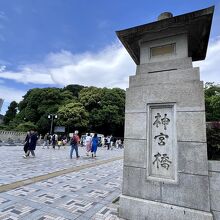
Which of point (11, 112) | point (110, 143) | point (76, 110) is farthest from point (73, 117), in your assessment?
point (11, 112)

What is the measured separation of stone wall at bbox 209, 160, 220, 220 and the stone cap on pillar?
254 cm

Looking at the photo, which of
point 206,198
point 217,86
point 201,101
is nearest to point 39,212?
point 206,198

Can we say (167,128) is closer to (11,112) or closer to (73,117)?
(73,117)

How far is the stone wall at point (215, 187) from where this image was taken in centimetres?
298

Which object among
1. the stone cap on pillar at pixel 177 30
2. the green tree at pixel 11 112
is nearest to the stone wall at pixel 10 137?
the stone cap on pillar at pixel 177 30

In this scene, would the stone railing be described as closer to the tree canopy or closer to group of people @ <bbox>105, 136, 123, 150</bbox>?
the tree canopy

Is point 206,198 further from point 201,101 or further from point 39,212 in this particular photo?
point 39,212

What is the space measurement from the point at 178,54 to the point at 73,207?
3.78 metres

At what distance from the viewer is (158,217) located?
10.6 ft

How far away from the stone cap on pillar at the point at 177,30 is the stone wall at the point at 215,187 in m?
2.54

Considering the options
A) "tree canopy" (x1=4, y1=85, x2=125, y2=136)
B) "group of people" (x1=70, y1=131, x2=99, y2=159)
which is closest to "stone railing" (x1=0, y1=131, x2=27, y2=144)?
"tree canopy" (x1=4, y1=85, x2=125, y2=136)

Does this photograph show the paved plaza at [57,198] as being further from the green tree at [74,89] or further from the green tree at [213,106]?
the green tree at [74,89]

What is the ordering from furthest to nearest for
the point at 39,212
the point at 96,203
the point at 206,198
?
1. the point at 96,203
2. the point at 39,212
3. the point at 206,198

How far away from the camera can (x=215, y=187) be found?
302cm
